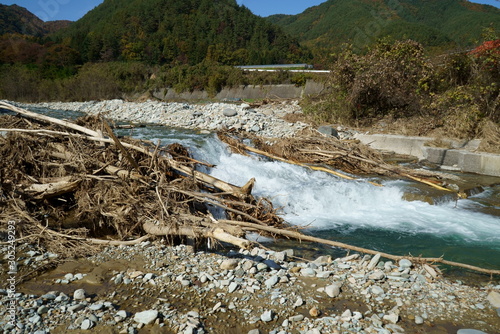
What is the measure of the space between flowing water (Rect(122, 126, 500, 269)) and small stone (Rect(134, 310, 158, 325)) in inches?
127

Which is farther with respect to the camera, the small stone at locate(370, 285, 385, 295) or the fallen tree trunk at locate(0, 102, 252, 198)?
the fallen tree trunk at locate(0, 102, 252, 198)

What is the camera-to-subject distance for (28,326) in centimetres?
296

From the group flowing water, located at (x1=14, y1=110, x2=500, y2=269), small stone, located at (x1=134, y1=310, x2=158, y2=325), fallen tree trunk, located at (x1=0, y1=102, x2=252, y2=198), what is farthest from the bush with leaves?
small stone, located at (x1=134, y1=310, x2=158, y2=325)

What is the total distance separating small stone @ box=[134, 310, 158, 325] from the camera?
3084 millimetres

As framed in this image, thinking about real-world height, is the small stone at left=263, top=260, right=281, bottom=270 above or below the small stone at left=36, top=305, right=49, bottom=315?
below

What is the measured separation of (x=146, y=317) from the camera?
3115mm

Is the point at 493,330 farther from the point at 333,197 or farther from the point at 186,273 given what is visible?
the point at 333,197

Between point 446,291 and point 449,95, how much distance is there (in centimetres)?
882

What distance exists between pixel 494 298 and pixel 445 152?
23.4 ft

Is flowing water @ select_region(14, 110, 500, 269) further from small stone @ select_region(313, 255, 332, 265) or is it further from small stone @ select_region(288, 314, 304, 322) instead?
small stone @ select_region(288, 314, 304, 322)

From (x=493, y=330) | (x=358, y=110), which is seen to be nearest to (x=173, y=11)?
(x=358, y=110)

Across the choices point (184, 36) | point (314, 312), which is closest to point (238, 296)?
point (314, 312)

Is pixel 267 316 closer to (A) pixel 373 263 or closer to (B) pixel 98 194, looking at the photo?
(A) pixel 373 263

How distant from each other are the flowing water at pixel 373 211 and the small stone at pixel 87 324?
3.12 meters
